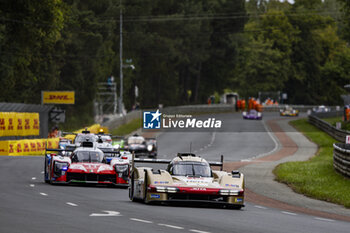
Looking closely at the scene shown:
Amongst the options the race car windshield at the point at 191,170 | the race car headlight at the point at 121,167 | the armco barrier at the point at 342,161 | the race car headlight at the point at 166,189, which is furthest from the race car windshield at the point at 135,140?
the race car headlight at the point at 166,189

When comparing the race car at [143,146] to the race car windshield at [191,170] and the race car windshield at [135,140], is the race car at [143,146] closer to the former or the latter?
the race car windshield at [135,140]

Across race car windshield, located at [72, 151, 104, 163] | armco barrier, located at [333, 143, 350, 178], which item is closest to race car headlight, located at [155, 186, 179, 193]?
race car windshield, located at [72, 151, 104, 163]

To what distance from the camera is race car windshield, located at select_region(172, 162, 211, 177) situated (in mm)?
20109

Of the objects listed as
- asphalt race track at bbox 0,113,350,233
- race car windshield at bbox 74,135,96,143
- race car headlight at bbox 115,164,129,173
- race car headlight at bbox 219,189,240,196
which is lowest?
asphalt race track at bbox 0,113,350,233

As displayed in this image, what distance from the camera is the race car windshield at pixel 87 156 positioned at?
83.2 feet

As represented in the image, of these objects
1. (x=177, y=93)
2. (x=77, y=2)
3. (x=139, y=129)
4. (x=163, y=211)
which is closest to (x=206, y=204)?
(x=163, y=211)

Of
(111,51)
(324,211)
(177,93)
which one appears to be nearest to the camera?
(324,211)

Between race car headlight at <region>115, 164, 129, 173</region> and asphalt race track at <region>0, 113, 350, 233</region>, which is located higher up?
race car headlight at <region>115, 164, 129, 173</region>

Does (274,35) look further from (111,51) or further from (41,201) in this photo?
(41,201)

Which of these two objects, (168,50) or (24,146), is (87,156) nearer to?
(24,146)

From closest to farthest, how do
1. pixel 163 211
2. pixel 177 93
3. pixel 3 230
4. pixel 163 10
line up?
pixel 3 230
pixel 163 211
pixel 163 10
pixel 177 93

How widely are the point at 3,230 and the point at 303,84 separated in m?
138

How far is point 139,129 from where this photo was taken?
84.1m

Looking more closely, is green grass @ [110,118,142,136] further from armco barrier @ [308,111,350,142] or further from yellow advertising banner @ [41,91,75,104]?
armco barrier @ [308,111,350,142]
